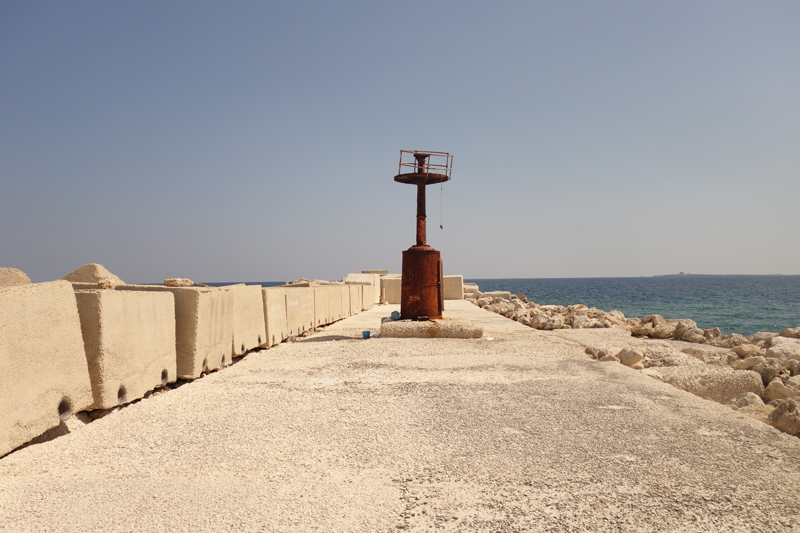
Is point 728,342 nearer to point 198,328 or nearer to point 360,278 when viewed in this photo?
point 198,328

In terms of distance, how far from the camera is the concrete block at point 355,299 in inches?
635

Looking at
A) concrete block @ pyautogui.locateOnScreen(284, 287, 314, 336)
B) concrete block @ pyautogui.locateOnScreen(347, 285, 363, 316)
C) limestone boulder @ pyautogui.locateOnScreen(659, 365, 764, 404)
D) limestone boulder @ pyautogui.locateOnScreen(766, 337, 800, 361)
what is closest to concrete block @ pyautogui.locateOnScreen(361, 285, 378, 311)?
concrete block @ pyautogui.locateOnScreen(347, 285, 363, 316)

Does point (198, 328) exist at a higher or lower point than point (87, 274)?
lower

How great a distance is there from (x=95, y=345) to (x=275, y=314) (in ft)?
15.2

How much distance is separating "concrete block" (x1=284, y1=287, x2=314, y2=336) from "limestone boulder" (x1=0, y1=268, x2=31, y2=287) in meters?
3.89

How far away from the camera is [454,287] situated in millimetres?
24344

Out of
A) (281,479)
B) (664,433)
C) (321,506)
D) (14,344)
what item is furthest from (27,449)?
(664,433)

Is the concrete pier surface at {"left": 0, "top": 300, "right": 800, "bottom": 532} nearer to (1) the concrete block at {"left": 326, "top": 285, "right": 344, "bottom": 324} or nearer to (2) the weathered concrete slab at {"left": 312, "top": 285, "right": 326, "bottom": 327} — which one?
(2) the weathered concrete slab at {"left": 312, "top": 285, "right": 326, "bottom": 327}

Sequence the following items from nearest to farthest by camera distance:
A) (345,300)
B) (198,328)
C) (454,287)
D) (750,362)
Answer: (198,328), (750,362), (345,300), (454,287)

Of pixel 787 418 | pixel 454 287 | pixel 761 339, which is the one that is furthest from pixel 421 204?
pixel 454 287

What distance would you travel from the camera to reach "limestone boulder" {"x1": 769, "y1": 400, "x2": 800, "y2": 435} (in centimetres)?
386

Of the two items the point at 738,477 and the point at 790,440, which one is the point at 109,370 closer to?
the point at 738,477

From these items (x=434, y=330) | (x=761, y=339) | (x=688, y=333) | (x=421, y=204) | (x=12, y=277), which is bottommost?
(x=761, y=339)

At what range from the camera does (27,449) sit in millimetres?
3355
